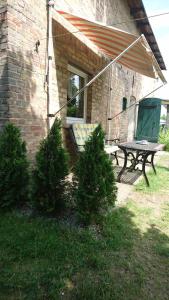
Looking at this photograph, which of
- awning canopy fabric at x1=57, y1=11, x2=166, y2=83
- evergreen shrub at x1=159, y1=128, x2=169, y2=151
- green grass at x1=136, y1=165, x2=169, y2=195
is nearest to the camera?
awning canopy fabric at x1=57, y1=11, x2=166, y2=83

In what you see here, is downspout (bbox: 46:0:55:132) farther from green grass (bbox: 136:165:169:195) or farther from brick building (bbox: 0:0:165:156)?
green grass (bbox: 136:165:169:195)

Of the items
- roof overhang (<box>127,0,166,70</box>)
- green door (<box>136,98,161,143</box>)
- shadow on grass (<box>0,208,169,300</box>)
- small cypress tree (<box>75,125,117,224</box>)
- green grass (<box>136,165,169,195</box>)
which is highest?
roof overhang (<box>127,0,166,70</box>)

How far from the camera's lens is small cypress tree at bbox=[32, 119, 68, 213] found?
2631mm

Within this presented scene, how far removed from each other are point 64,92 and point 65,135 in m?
0.94

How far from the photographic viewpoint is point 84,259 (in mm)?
2004

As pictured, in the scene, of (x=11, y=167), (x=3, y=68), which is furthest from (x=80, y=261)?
(x=3, y=68)

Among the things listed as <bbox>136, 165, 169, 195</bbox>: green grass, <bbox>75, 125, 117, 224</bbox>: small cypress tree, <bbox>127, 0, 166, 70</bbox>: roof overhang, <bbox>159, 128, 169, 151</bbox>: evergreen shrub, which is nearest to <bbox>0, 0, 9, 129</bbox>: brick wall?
<bbox>75, 125, 117, 224</bbox>: small cypress tree

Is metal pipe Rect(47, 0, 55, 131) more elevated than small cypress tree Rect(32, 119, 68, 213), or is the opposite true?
metal pipe Rect(47, 0, 55, 131)

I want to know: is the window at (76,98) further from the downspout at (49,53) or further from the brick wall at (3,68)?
the brick wall at (3,68)

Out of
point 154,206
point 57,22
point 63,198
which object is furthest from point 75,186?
point 57,22

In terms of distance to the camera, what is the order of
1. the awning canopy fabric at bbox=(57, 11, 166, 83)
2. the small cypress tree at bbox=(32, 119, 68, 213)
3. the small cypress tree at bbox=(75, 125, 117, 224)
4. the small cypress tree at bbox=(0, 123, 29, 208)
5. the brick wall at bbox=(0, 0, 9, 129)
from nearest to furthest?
the small cypress tree at bbox=(75, 125, 117, 224)
the small cypress tree at bbox=(32, 119, 68, 213)
the small cypress tree at bbox=(0, 123, 29, 208)
the brick wall at bbox=(0, 0, 9, 129)
the awning canopy fabric at bbox=(57, 11, 166, 83)

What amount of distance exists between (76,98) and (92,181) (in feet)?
11.7

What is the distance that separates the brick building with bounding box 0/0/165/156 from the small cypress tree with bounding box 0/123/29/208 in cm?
39

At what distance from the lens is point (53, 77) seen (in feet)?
13.3
